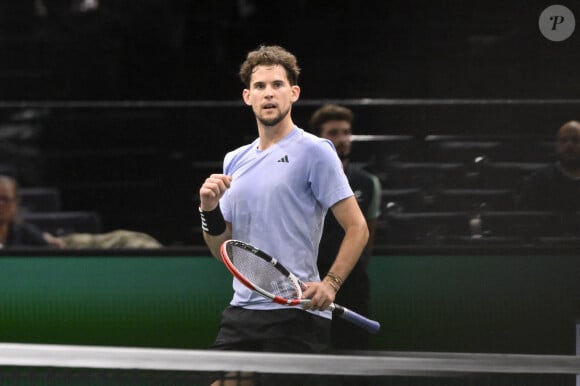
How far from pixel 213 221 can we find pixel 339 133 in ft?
5.47

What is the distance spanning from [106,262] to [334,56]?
148 centimetres

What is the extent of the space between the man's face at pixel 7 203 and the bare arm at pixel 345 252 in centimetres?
246

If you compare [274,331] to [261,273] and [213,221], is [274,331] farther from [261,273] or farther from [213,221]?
[213,221]

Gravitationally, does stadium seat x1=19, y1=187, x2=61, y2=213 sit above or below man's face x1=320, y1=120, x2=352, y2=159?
below

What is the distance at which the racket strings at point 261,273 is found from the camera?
3561 mm

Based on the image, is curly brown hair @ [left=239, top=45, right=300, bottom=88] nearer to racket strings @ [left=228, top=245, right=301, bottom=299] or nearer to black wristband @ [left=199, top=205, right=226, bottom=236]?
black wristband @ [left=199, top=205, right=226, bottom=236]

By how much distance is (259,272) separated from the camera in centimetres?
358

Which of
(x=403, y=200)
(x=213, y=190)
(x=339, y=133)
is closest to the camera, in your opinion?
(x=213, y=190)

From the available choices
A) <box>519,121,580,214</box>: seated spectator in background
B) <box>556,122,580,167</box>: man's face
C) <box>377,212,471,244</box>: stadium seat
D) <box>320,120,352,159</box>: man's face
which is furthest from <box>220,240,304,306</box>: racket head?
<box>556,122,580,167</box>: man's face

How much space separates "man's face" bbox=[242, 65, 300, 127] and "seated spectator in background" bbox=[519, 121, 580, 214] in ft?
6.70

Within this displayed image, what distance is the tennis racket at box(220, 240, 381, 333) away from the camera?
3.52 metres

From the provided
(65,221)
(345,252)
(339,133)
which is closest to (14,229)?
(65,221)

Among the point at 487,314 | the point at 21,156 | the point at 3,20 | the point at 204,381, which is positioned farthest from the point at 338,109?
the point at 204,381

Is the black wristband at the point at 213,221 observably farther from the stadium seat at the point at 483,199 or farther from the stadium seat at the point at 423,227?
the stadium seat at the point at 483,199
